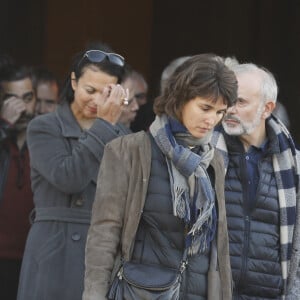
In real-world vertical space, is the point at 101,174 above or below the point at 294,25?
below

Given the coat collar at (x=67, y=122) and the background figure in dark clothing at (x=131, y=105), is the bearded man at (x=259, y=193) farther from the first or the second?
the background figure in dark clothing at (x=131, y=105)

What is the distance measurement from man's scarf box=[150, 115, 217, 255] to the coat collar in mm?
734

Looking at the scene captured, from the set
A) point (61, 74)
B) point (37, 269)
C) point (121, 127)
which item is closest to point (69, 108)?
point (121, 127)

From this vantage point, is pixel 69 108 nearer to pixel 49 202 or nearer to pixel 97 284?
pixel 49 202

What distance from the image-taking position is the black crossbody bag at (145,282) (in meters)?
3.33

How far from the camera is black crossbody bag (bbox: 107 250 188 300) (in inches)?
131

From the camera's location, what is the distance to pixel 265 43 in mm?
7520

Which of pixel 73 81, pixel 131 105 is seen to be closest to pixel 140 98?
pixel 131 105

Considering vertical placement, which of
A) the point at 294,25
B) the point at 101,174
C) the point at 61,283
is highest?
the point at 294,25

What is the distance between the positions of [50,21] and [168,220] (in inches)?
175

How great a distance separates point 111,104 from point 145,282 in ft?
3.32

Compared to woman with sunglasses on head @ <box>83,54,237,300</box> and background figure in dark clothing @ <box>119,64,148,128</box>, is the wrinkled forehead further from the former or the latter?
woman with sunglasses on head @ <box>83,54,237,300</box>

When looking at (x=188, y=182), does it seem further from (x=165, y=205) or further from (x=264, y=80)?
(x=264, y=80)

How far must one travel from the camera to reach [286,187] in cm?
415
